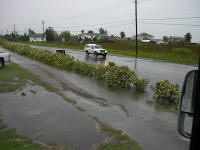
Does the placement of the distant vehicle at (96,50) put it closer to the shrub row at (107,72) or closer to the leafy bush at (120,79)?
the shrub row at (107,72)

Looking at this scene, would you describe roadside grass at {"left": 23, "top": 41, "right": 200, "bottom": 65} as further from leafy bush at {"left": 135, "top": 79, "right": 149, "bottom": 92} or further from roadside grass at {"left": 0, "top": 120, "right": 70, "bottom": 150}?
roadside grass at {"left": 0, "top": 120, "right": 70, "bottom": 150}

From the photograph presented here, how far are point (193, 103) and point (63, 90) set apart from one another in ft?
28.7

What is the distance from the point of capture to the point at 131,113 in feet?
23.4

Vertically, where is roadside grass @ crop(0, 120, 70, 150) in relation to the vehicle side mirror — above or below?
below

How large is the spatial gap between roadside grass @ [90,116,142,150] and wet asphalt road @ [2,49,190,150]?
0.20 metres

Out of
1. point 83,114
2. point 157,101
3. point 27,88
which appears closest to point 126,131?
point 83,114

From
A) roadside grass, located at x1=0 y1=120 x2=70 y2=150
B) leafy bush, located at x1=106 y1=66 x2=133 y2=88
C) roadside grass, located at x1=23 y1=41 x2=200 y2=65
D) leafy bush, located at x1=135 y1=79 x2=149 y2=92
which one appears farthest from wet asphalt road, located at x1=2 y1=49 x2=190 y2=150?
roadside grass, located at x1=23 y1=41 x2=200 y2=65

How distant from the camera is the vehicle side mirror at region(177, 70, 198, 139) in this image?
1.88m

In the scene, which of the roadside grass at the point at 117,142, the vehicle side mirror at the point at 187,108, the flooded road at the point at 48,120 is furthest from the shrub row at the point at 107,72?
the vehicle side mirror at the point at 187,108

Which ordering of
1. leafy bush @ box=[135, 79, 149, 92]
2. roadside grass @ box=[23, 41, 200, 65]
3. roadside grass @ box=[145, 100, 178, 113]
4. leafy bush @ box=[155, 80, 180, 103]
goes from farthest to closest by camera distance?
roadside grass @ box=[23, 41, 200, 65]
leafy bush @ box=[135, 79, 149, 92]
leafy bush @ box=[155, 80, 180, 103]
roadside grass @ box=[145, 100, 178, 113]

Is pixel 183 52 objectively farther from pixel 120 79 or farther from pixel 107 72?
pixel 120 79

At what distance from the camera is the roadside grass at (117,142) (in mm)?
4695

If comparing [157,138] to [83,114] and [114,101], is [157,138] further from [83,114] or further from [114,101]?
[114,101]

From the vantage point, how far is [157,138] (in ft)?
17.3
